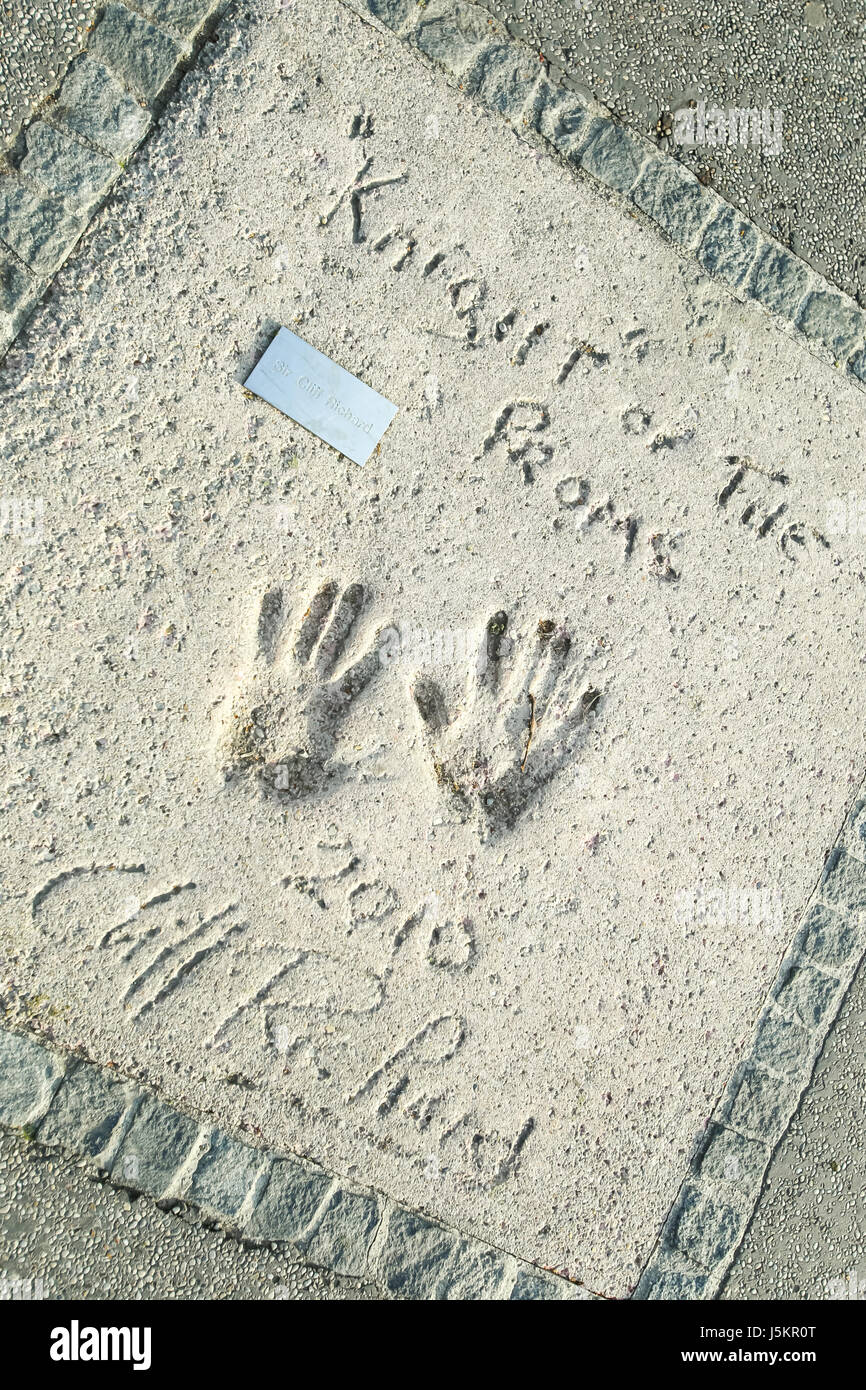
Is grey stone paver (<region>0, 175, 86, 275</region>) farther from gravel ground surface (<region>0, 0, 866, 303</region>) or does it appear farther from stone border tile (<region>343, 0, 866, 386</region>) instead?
gravel ground surface (<region>0, 0, 866, 303</region>)

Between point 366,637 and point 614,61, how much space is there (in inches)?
67.3

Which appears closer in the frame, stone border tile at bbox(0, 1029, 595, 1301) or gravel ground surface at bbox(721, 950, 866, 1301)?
stone border tile at bbox(0, 1029, 595, 1301)

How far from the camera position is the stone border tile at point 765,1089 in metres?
2.38

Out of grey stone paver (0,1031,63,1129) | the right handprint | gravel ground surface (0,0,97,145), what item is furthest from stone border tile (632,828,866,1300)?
gravel ground surface (0,0,97,145)

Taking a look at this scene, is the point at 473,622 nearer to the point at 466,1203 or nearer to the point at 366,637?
the point at 366,637

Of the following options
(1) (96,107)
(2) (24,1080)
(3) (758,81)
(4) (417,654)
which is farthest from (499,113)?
(2) (24,1080)

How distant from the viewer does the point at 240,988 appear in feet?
7.07

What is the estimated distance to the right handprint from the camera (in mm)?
2227

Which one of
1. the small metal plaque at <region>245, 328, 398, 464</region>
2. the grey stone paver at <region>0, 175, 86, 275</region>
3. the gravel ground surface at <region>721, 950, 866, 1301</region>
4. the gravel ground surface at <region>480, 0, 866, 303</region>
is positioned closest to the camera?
the grey stone paver at <region>0, 175, 86, 275</region>

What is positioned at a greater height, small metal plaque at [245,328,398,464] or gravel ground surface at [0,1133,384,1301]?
small metal plaque at [245,328,398,464]

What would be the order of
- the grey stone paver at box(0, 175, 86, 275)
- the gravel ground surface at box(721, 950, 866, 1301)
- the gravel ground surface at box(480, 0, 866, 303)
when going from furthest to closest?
the gravel ground surface at box(721, 950, 866, 1301), the gravel ground surface at box(480, 0, 866, 303), the grey stone paver at box(0, 175, 86, 275)

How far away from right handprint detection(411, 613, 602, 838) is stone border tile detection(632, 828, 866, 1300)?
3.05 feet

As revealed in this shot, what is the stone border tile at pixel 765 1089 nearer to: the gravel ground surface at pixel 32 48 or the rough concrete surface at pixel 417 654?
the rough concrete surface at pixel 417 654

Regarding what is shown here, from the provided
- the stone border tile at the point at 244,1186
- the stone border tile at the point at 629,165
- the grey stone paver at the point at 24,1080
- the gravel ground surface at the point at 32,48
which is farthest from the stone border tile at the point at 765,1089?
the gravel ground surface at the point at 32,48
